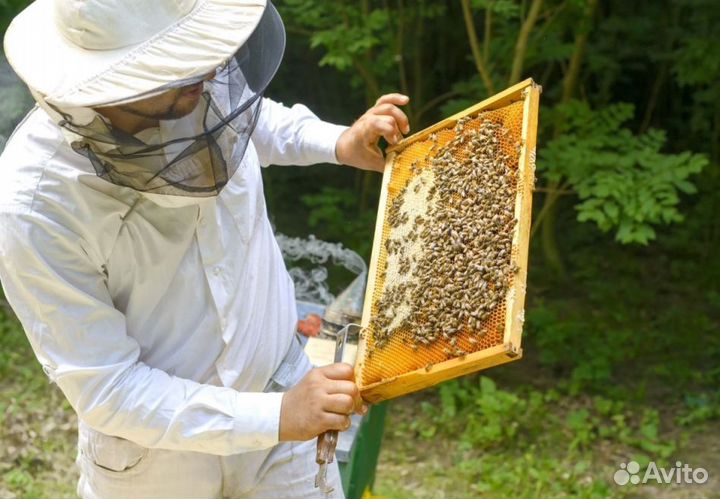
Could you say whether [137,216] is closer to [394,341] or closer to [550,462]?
[394,341]

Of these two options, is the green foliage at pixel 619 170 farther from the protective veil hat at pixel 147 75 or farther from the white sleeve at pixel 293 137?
the protective veil hat at pixel 147 75

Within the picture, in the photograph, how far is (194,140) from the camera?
6.41 feet

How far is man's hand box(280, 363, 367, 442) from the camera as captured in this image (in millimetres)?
2119

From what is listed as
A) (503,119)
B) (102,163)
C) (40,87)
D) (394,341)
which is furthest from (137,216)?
(503,119)

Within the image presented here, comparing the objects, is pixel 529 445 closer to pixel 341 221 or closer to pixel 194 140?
pixel 341 221

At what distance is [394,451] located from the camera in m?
5.31

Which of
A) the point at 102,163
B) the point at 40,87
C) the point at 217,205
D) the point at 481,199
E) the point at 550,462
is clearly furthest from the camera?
the point at 550,462

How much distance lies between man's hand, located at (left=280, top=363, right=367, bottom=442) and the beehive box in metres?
0.15

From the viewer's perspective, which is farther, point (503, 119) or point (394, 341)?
point (503, 119)

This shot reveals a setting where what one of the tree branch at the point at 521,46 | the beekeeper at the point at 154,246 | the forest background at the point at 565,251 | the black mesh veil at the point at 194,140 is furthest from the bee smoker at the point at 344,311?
the tree branch at the point at 521,46

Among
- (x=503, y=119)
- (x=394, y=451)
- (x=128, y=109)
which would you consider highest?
(x=503, y=119)

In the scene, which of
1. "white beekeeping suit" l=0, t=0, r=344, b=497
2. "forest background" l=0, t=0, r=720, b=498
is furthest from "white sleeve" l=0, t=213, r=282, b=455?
"forest background" l=0, t=0, r=720, b=498

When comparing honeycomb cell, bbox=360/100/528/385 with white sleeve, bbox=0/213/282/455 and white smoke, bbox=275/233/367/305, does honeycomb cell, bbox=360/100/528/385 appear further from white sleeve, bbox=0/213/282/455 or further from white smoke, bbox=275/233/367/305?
white smoke, bbox=275/233/367/305

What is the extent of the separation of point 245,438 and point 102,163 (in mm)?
753
